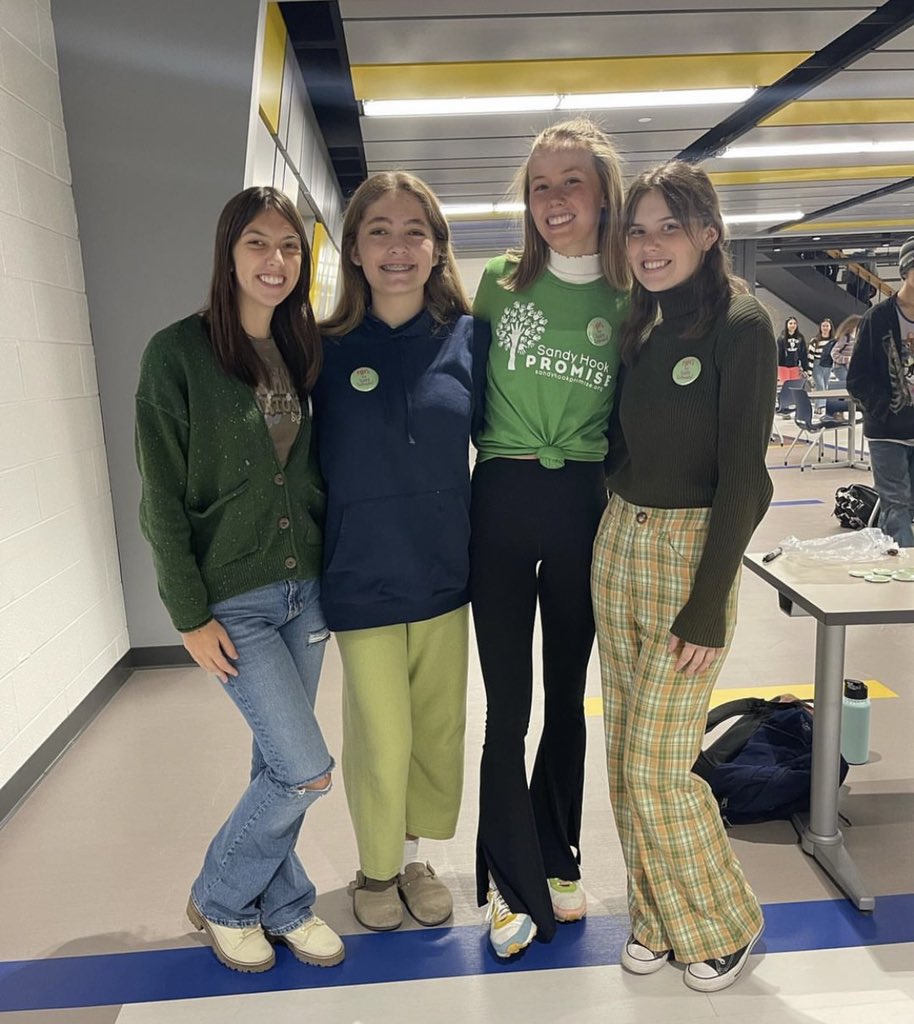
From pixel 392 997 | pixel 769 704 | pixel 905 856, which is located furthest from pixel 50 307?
pixel 905 856

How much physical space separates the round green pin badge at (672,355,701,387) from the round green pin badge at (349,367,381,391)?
600 mm

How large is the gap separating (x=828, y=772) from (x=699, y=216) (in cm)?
144

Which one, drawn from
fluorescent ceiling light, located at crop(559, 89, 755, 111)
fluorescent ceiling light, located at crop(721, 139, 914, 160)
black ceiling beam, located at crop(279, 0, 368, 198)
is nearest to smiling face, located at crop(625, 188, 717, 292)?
black ceiling beam, located at crop(279, 0, 368, 198)

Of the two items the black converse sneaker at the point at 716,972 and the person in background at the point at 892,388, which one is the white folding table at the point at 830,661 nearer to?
the black converse sneaker at the point at 716,972

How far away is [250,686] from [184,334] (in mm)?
715

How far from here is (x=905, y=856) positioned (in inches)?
87.4

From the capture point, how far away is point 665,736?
1707 mm

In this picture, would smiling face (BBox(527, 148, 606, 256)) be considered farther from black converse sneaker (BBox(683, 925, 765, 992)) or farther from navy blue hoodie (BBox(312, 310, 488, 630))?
black converse sneaker (BBox(683, 925, 765, 992))

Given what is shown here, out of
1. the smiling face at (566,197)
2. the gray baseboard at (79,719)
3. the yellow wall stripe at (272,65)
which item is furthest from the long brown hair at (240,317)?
the yellow wall stripe at (272,65)

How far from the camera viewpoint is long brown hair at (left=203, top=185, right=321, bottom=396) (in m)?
1.66

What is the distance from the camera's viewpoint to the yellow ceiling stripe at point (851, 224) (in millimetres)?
13680

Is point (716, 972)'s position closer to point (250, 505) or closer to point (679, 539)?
point (679, 539)

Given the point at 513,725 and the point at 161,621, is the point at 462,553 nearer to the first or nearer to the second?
the point at 513,725

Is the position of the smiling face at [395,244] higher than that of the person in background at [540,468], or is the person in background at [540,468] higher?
the smiling face at [395,244]
